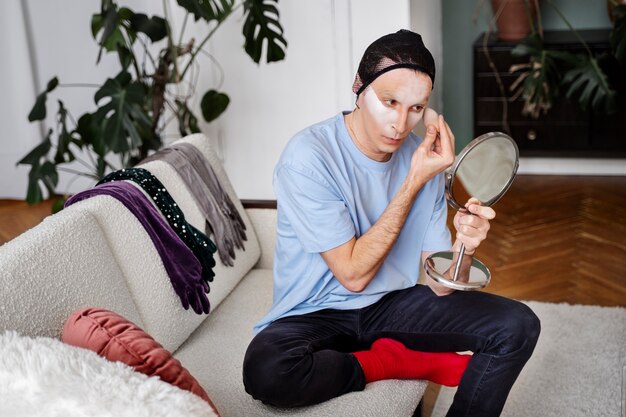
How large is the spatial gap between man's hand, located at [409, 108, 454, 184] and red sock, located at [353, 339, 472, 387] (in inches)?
15.1

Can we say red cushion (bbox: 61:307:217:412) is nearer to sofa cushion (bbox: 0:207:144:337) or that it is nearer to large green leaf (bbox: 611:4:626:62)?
sofa cushion (bbox: 0:207:144:337)

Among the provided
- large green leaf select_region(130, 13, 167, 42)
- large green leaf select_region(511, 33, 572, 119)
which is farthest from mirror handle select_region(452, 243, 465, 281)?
large green leaf select_region(511, 33, 572, 119)

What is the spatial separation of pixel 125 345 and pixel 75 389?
0.24m

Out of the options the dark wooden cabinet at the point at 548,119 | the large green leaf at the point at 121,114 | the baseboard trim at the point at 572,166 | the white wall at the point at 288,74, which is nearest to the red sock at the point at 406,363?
the large green leaf at the point at 121,114

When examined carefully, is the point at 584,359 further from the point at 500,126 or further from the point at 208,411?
the point at 500,126

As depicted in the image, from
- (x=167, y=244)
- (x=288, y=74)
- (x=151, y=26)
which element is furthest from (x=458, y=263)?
(x=288, y=74)

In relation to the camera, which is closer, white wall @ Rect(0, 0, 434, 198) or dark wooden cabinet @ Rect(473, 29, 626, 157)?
white wall @ Rect(0, 0, 434, 198)

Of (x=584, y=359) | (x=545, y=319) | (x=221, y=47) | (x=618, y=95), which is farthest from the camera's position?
(x=618, y=95)

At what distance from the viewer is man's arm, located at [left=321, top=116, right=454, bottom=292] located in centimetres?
176

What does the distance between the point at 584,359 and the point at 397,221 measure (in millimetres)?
1112

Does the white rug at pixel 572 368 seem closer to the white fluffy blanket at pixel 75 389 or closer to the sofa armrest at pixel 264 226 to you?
the sofa armrest at pixel 264 226

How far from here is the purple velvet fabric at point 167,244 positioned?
1954 millimetres

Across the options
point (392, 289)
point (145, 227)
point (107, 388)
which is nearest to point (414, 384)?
point (392, 289)

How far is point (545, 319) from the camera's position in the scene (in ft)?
9.38
